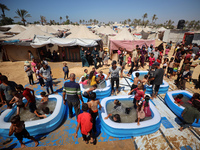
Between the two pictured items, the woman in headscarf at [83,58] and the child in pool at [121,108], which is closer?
the child in pool at [121,108]

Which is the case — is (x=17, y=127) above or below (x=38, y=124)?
above

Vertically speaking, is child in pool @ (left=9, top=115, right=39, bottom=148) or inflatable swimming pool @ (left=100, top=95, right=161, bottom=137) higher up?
child in pool @ (left=9, top=115, right=39, bottom=148)

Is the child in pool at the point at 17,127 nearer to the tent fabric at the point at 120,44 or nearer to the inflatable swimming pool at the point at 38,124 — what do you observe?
the inflatable swimming pool at the point at 38,124

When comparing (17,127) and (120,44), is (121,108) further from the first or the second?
(120,44)

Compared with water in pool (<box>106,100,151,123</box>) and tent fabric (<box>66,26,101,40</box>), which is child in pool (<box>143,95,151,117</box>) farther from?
tent fabric (<box>66,26,101,40</box>)

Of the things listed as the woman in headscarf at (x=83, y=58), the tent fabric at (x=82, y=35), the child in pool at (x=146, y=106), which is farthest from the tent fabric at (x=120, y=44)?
the child in pool at (x=146, y=106)

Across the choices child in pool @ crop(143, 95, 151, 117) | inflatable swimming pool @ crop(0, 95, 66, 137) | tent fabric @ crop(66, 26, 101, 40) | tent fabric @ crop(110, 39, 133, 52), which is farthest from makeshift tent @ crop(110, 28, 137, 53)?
inflatable swimming pool @ crop(0, 95, 66, 137)

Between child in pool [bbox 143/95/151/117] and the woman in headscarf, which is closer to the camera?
child in pool [bbox 143/95/151/117]

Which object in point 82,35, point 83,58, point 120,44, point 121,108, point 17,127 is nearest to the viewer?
point 17,127

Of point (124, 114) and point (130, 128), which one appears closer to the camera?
point (130, 128)

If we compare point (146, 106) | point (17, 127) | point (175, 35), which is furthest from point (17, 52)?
point (175, 35)

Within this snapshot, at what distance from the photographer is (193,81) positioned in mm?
7559

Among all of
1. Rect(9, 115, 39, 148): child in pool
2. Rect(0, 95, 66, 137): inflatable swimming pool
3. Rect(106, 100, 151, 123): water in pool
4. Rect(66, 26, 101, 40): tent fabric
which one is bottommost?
Rect(106, 100, 151, 123): water in pool

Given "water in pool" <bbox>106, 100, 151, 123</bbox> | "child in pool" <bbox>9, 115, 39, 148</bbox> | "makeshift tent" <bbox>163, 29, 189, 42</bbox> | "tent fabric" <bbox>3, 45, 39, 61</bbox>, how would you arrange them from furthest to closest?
"makeshift tent" <bbox>163, 29, 189, 42</bbox> < "tent fabric" <bbox>3, 45, 39, 61</bbox> < "water in pool" <bbox>106, 100, 151, 123</bbox> < "child in pool" <bbox>9, 115, 39, 148</bbox>
